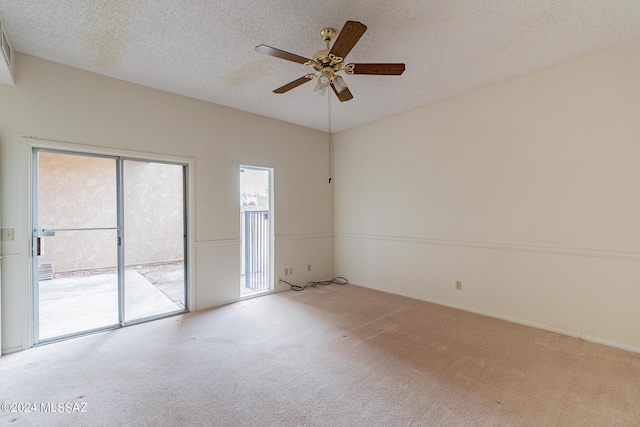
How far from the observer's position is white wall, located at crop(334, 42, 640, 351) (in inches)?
105

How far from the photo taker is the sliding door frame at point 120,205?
2760mm

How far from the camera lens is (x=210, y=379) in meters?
2.21

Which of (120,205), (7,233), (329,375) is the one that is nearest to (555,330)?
(329,375)

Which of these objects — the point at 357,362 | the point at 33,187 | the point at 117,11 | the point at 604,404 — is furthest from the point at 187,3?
the point at 604,404

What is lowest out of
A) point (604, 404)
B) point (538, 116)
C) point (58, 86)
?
point (604, 404)

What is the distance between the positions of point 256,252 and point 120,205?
2.09m

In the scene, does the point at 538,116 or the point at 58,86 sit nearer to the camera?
the point at 58,86

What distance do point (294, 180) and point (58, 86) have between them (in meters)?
3.07

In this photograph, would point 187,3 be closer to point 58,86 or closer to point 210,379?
point 58,86

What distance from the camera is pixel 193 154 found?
12.3ft

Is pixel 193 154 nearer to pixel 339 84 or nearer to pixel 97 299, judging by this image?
pixel 97 299

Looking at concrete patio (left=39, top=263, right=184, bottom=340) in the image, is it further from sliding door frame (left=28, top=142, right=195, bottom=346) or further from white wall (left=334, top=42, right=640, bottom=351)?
white wall (left=334, top=42, right=640, bottom=351)

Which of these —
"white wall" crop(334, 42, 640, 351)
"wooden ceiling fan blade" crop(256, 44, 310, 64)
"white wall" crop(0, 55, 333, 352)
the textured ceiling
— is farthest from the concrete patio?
"white wall" crop(334, 42, 640, 351)

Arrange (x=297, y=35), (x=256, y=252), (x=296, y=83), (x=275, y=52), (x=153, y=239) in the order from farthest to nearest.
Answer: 1. (x=256, y=252)
2. (x=153, y=239)
3. (x=296, y=83)
4. (x=297, y=35)
5. (x=275, y=52)
